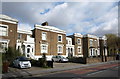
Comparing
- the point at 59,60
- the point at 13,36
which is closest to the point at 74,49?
the point at 59,60

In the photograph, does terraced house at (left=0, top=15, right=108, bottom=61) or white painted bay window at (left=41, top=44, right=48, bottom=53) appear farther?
white painted bay window at (left=41, top=44, right=48, bottom=53)

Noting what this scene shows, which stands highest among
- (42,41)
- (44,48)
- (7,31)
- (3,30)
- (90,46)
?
(3,30)

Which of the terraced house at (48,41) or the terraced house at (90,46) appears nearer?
the terraced house at (48,41)

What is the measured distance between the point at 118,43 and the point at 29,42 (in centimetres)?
3420

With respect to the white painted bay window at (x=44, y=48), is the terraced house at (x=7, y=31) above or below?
above

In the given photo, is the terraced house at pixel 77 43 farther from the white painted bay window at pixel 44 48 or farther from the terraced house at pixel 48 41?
the white painted bay window at pixel 44 48

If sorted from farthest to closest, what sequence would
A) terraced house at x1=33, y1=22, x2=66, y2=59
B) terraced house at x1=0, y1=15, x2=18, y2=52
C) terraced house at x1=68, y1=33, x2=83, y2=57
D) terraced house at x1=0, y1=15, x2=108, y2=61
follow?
terraced house at x1=68, y1=33, x2=83, y2=57 < terraced house at x1=33, y1=22, x2=66, y2=59 < terraced house at x1=0, y1=15, x2=108, y2=61 < terraced house at x1=0, y1=15, x2=18, y2=52

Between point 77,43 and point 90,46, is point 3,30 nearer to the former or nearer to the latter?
point 77,43

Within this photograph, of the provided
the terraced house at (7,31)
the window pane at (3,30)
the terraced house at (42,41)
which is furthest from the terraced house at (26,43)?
the window pane at (3,30)

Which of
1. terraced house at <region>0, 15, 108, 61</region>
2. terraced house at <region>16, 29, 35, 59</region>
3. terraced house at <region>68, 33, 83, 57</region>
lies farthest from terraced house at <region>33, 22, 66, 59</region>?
terraced house at <region>68, 33, 83, 57</region>

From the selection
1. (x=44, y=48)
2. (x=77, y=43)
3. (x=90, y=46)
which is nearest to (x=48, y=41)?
(x=44, y=48)

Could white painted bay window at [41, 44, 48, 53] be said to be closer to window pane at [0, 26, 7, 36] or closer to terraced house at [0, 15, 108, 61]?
terraced house at [0, 15, 108, 61]

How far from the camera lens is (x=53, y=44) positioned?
36.4m

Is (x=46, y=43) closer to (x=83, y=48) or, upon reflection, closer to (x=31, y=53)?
(x=31, y=53)
